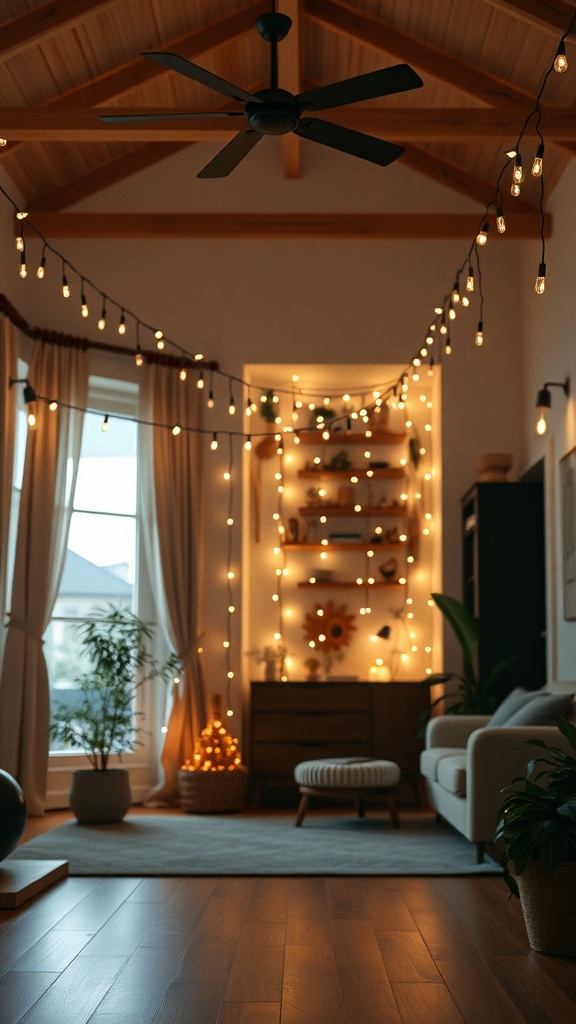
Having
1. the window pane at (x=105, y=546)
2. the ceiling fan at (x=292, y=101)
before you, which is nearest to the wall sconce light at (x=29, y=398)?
the window pane at (x=105, y=546)

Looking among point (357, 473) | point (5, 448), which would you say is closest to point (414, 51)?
point (357, 473)

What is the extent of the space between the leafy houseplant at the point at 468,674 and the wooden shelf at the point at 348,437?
58.5 inches

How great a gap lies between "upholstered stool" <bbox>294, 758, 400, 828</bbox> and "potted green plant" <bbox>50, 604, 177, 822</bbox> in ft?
3.79

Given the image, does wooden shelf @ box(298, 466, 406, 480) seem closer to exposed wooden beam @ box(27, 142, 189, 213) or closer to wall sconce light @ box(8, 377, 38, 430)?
wall sconce light @ box(8, 377, 38, 430)

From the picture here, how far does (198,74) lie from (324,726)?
15.0 ft

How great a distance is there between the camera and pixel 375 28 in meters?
7.04

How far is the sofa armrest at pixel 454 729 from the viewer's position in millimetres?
6559

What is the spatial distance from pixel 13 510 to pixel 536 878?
15.5 feet

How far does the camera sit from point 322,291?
8.23m

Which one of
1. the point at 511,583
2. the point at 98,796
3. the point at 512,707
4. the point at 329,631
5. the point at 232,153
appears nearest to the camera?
the point at 232,153

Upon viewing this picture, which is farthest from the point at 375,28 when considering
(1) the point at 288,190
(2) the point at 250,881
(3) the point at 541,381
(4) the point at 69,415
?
(2) the point at 250,881

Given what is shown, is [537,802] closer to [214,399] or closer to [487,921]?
[487,921]

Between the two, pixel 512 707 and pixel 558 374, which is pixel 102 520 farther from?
pixel 512 707

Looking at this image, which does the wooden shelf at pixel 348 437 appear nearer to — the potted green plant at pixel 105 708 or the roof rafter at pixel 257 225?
the roof rafter at pixel 257 225
